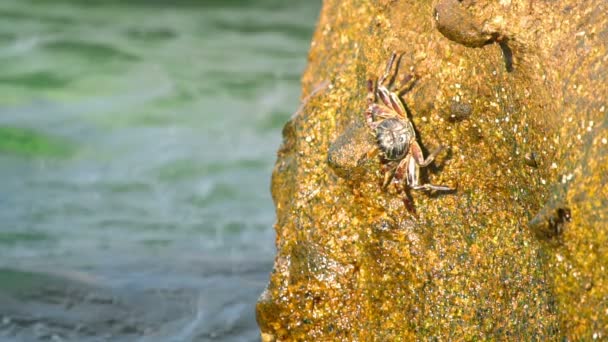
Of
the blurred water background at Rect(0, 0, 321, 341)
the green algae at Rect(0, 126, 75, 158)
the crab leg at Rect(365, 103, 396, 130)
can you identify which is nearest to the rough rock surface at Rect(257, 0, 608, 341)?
the crab leg at Rect(365, 103, 396, 130)

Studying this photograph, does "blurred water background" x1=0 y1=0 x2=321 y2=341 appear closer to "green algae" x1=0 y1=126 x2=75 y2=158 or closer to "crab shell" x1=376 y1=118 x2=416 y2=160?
"green algae" x1=0 y1=126 x2=75 y2=158

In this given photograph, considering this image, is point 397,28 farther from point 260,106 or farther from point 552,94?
point 260,106

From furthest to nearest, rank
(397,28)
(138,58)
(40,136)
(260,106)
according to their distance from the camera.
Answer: (138,58) < (260,106) < (40,136) < (397,28)

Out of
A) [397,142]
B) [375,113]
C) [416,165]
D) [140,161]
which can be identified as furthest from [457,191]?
[140,161]

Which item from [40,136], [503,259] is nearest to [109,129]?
[40,136]

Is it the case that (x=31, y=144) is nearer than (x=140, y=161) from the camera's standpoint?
No

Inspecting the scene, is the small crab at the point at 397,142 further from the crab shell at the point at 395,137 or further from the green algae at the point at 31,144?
the green algae at the point at 31,144

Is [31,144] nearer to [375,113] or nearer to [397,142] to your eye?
[375,113]

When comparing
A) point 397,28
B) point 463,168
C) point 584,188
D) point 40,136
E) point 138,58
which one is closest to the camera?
point 584,188
